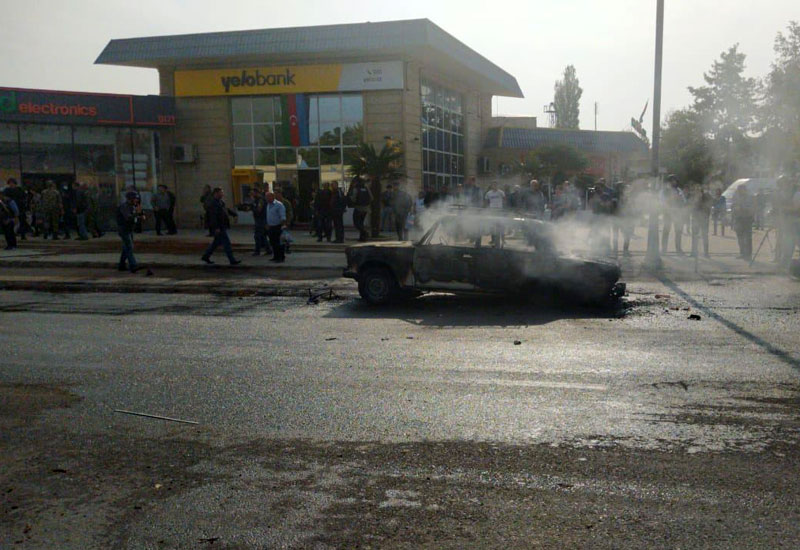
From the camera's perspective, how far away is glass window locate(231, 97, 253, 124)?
29.6 m

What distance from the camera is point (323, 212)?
22.6 m

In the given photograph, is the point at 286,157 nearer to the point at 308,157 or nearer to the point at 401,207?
the point at 308,157

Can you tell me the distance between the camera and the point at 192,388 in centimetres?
680

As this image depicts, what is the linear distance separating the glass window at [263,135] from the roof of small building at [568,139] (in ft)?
46.0

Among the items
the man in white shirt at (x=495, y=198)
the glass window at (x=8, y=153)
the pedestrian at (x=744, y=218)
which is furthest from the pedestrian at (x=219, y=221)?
the glass window at (x=8, y=153)

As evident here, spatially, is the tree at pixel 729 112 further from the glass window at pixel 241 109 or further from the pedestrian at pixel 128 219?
the pedestrian at pixel 128 219

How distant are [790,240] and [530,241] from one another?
7.22m

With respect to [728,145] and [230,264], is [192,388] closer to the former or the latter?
[230,264]

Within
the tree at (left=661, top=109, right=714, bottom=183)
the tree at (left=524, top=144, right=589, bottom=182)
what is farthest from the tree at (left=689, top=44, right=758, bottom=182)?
the tree at (left=524, top=144, right=589, bottom=182)

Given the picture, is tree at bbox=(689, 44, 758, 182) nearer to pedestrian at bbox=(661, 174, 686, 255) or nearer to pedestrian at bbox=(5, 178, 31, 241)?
pedestrian at bbox=(661, 174, 686, 255)

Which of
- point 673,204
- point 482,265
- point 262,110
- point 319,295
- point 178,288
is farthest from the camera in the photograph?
point 262,110

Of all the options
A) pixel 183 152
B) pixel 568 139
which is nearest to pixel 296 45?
pixel 183 152

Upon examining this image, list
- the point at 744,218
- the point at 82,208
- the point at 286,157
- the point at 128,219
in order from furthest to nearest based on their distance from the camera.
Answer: the point at 286,157
the point at 82,208
the point at 744,218
the point at 128,219

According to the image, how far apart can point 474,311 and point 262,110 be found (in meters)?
20.7
